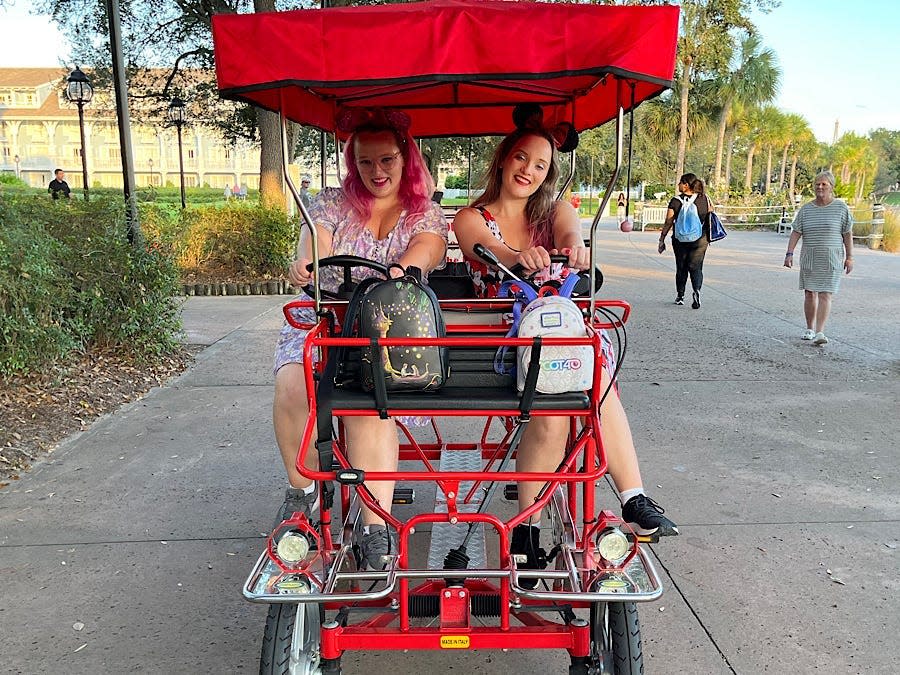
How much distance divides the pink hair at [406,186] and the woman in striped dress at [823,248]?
579 centimetres

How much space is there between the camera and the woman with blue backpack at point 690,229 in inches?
385

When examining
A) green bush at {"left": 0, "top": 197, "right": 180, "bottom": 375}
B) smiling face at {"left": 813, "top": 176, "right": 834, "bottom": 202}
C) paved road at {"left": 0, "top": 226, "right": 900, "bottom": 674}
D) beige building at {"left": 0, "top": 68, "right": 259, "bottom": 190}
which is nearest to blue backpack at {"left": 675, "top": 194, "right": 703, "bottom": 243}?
smiling face at {"left": 813, "top": 176, "right": 834, "bottom": 202}

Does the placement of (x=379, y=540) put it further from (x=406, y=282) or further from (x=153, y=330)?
(x=153, y=330)

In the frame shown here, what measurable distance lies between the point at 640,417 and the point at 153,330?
4.27m

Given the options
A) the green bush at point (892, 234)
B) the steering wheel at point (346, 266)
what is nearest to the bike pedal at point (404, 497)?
the steering wheel at point (346, 266)

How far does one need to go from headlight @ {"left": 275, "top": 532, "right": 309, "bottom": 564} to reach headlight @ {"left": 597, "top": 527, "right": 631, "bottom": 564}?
882 millimetres

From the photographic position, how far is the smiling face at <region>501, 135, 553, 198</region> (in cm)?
317

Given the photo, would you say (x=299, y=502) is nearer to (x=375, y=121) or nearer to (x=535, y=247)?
(x=535, y=247)

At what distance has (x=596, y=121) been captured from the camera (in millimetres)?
4039

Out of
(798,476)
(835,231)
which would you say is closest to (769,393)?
(798,476)

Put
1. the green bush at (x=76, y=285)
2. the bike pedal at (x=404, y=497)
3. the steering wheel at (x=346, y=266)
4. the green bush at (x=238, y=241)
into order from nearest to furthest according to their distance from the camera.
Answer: the steering wheel at (x=346, y=266) → the bike pedal at (x=404, y=497) → the green bush at (x=76, y=285) → the green bush at (x=238, y=241)

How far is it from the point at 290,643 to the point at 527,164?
6.67ft

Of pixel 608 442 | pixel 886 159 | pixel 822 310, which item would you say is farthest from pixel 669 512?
pixel 886 159

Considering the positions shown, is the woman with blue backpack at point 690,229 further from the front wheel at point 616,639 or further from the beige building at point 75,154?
Result: the beige building at point 75,154
